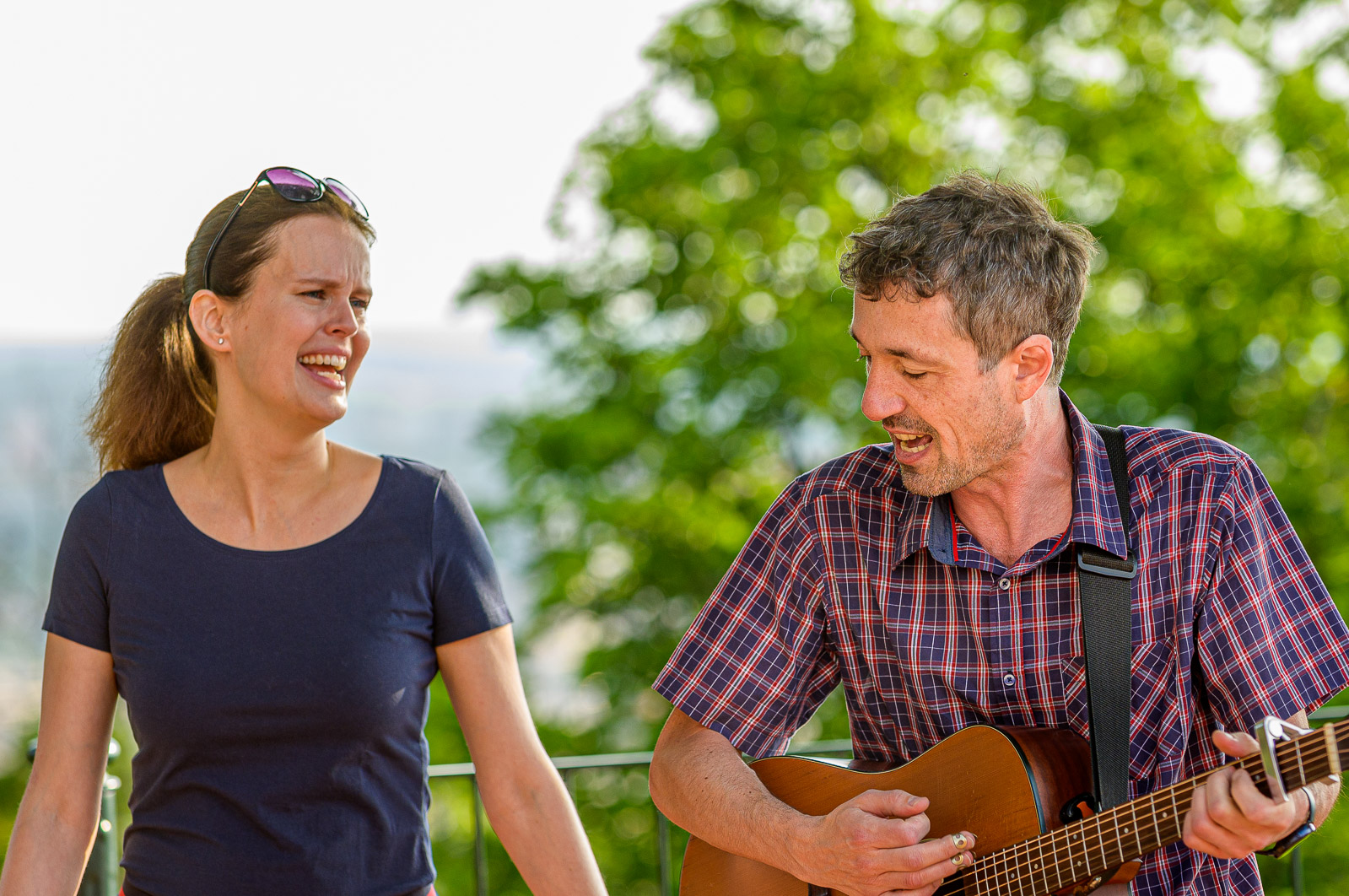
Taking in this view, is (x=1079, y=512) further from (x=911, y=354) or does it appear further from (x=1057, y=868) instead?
(x=1057, y=868)

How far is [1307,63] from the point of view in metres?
8.42

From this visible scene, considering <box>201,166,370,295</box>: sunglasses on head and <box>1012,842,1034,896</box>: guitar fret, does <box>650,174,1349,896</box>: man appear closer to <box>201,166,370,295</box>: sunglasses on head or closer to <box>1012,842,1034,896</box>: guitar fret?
<box>1012,842,1034,896</box>: guitar fret

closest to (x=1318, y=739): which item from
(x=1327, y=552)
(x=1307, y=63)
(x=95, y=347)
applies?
(x=95, y=347)

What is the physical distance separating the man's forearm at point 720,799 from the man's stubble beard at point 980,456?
0.64m

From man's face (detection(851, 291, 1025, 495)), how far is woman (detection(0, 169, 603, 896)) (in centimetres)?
75

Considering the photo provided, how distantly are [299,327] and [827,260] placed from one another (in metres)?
6.91

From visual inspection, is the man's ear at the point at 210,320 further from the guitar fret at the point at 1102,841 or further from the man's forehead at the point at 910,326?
the guitar fret at the point at 1102,841

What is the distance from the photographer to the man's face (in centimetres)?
211

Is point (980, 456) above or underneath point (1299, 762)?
above

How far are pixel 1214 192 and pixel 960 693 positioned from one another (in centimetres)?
722

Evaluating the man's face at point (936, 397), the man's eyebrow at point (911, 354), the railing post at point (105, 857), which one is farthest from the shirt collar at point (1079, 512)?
the railing post at point (105, 857)

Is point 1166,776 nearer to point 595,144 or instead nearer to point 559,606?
point 559,606

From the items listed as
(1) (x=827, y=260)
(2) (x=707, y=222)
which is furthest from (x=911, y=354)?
(2) (x=707, y=222)

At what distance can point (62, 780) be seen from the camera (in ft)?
6.59
